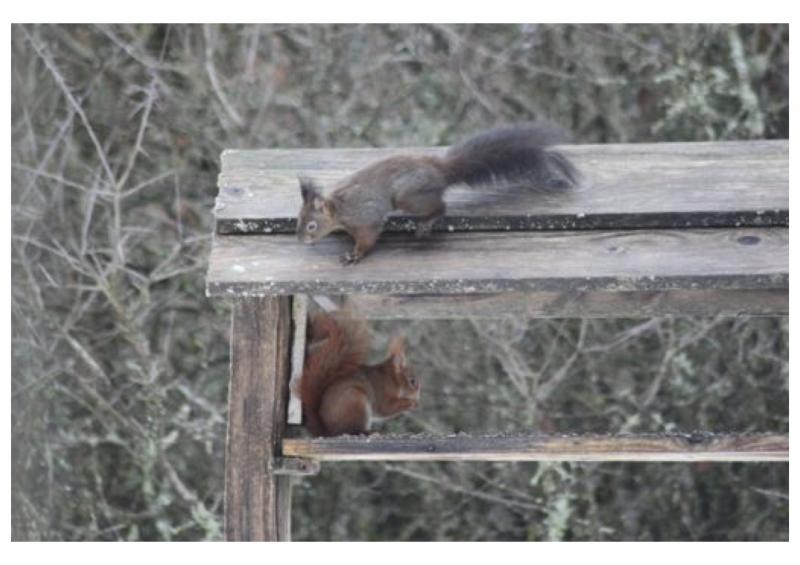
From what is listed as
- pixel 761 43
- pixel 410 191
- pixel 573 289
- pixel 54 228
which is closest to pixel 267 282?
pixel 410 191

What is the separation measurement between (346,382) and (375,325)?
2.28 m

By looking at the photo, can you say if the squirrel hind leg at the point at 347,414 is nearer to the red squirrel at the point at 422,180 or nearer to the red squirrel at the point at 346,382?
the red squirrel at the point at 346,382

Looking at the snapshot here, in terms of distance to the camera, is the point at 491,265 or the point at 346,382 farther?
the point at 346,382

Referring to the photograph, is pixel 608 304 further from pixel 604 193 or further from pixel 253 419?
pixel 253 419

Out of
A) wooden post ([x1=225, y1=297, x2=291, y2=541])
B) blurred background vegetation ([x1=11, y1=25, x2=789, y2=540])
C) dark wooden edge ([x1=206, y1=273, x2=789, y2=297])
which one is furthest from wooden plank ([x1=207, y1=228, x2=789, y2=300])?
blurred background vegetation ([x1=11, y1=25, x2=789, y2=540])

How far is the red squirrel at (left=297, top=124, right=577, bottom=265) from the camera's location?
310 centimetres

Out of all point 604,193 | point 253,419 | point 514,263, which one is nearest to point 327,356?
point 253,419

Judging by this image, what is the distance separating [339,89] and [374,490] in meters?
1.47

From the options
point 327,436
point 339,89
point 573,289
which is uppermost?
point 339,89

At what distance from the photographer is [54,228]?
5562mm

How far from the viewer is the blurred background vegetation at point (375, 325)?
5.56 metres

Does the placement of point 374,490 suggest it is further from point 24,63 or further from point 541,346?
point 24,63

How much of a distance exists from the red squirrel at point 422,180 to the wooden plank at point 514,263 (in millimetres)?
50

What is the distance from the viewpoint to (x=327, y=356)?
338 cm
